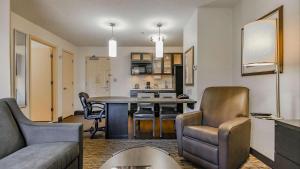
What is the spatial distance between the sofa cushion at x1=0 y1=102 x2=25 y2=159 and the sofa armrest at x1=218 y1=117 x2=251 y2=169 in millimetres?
2076

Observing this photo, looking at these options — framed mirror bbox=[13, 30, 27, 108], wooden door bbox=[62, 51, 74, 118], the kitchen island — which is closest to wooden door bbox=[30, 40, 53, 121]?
wooden door bbox=[62, 51, 74, 118]

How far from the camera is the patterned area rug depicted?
9.21ft

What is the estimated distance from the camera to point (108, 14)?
4.14 m

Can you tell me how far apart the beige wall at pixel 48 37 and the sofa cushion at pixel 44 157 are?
9.21 ft

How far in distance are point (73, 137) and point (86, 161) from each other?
2.72 feet

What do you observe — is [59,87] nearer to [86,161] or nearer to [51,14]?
[51,14]

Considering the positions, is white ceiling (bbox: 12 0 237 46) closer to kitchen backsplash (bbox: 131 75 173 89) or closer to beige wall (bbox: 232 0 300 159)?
beige wall (bbox: 232 0 300 159)

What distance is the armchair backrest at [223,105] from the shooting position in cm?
291

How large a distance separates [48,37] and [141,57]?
314cm

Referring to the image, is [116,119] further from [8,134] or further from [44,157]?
[44,157]

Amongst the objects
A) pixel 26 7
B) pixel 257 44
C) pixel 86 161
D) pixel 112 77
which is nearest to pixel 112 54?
pixel 26 7

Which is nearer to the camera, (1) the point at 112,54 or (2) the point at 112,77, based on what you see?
(1) the point at 112,54

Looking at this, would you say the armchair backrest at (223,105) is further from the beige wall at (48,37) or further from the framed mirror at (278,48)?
the beige wall at (48,37)

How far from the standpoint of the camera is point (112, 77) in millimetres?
Result: 7785
